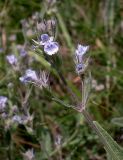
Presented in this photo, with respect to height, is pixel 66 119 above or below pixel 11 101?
below

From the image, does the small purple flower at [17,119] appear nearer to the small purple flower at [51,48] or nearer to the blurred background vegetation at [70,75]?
the blurred background vegetation at [70,75]

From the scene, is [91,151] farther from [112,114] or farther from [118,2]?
[118,2]

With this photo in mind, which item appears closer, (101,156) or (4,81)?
(101,156)

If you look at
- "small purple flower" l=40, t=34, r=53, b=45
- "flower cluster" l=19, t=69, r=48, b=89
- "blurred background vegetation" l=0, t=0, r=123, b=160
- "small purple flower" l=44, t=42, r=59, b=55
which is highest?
"small purple flower" l=40, t=34, r=53, b=45

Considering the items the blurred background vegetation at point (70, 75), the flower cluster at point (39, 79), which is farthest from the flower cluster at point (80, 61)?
the blurred background vegetation at point (70, 75)

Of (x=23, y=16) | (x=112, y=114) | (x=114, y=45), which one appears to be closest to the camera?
(x=112, y=114)

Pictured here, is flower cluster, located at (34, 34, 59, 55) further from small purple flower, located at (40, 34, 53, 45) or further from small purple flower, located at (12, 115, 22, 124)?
small purple flower, located at (12, 115, 22, 124)

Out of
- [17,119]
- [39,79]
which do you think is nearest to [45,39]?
[39,79]

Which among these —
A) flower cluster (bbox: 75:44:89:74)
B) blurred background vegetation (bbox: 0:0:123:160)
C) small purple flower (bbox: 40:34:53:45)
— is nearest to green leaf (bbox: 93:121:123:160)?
flower cluster (bbox: 75:44:89:74)

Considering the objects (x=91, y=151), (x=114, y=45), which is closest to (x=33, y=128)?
(x=91, y=151)
